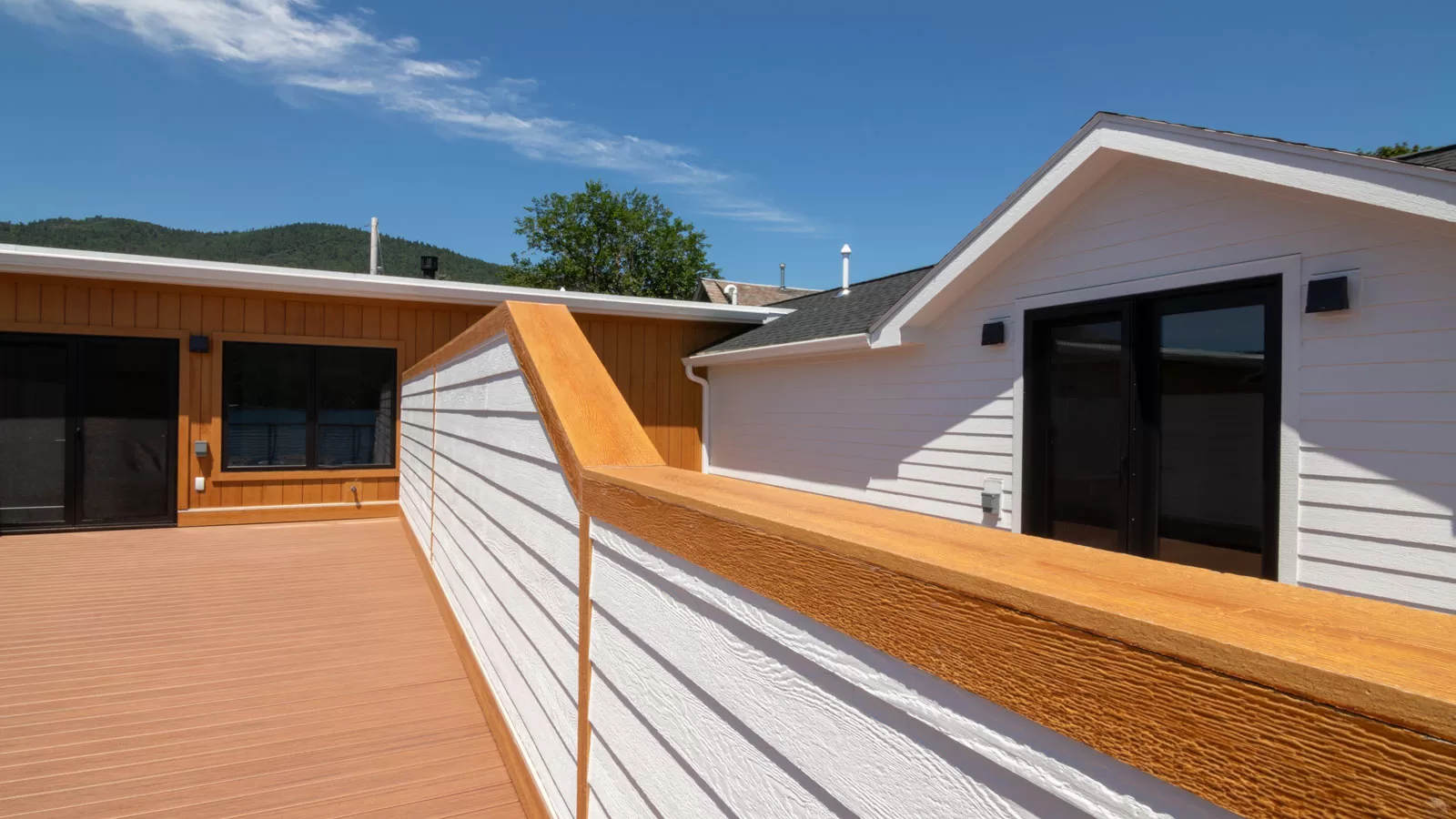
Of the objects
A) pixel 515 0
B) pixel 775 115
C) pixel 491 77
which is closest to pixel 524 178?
pixel 491 77

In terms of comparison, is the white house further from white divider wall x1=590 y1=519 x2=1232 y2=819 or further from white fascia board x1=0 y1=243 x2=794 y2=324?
white fascia board x1=0 y1=243 x2=794 y2=324

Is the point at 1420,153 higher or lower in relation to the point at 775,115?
lower

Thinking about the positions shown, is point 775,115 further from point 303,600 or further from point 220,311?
point 303,600

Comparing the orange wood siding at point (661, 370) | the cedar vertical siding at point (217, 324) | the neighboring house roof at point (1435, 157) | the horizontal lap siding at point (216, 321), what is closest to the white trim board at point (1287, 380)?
the neighboring house roof at point (1435, 157)

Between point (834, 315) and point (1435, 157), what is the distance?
17.4 ft

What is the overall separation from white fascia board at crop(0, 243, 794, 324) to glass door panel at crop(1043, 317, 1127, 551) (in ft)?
13.2

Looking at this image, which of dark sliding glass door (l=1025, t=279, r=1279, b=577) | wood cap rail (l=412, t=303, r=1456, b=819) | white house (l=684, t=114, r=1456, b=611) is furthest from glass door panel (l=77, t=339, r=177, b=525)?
wood cap rail (l=412, t=303, r=1456, b=819)

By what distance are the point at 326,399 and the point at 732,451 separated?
15.7 ft

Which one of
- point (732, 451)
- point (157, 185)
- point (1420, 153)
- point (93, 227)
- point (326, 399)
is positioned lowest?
point (732, 451)

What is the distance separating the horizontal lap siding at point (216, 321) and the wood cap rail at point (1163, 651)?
8.42 meters

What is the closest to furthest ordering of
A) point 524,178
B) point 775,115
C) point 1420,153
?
1. point 1420,153
2. point 775,115
3. point 524,178

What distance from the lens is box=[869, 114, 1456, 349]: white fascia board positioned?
297 cm

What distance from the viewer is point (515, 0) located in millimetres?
27719

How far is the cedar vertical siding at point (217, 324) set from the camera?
718 centimetres
